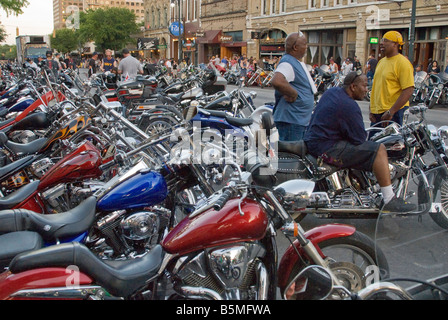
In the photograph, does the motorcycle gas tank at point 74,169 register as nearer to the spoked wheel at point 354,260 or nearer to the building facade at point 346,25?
the spoked wheel at point 354,260

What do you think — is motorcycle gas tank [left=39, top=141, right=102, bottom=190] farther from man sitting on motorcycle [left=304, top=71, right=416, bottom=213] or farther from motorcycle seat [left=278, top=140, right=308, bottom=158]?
man sitting on motorcycle [left=304, top=71, right=416, bottom=213]

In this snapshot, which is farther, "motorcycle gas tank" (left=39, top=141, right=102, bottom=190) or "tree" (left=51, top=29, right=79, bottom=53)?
"tree" (left=51, top=29, right=79, bottom=53)

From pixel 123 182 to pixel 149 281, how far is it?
3.53 feet

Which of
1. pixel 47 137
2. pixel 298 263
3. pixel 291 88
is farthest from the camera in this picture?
pixel 47 137

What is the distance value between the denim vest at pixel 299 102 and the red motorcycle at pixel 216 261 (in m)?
2.68

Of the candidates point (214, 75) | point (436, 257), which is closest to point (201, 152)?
point (436, 257)

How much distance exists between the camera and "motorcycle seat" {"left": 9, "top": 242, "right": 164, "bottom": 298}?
2.10 m

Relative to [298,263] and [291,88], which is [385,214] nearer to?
[298,263]

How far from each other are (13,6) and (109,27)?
46.4 metres

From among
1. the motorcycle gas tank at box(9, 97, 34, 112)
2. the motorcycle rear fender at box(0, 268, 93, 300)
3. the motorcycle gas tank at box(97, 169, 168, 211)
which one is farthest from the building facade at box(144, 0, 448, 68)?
the motorcycle rear fender at box(0, 268, 93, 300)

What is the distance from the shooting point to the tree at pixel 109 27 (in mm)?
68250

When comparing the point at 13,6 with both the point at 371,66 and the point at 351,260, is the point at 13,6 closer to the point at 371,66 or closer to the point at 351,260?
the point at 371,66

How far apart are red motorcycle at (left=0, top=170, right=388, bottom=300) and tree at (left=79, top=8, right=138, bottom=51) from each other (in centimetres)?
7050
